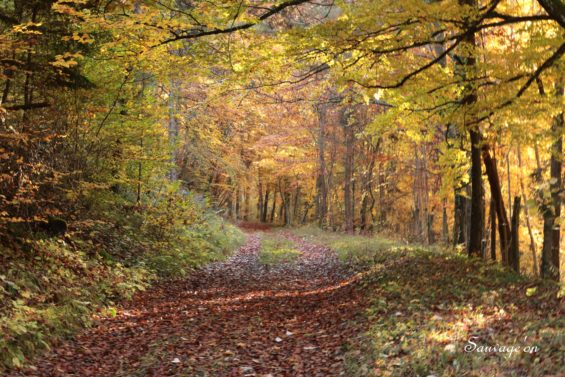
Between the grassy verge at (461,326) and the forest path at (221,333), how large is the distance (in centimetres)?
50

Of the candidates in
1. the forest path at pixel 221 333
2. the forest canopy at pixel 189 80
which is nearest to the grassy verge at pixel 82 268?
the forest canopy at pixel 189 80

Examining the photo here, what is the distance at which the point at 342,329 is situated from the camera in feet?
23.8

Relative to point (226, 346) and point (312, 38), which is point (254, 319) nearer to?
point (226, 346)

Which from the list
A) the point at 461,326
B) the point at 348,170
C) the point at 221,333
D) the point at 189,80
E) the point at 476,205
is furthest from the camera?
the point at 348,170

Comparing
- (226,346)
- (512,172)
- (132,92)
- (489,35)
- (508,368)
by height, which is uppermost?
(489,35)

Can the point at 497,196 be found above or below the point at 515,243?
above

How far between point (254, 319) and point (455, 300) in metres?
3.21

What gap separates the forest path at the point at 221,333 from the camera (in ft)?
19.3

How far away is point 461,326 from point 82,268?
6476 millimetres

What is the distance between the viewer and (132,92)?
39.7 ft

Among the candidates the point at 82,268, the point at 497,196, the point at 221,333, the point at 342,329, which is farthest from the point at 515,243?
the point at 82,268

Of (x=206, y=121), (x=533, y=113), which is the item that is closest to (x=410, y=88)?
(x=533, y=113)

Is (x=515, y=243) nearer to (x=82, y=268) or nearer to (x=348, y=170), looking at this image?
(x=82, y=268)

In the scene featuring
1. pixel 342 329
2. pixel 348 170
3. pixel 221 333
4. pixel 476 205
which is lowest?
pixel 221 333
